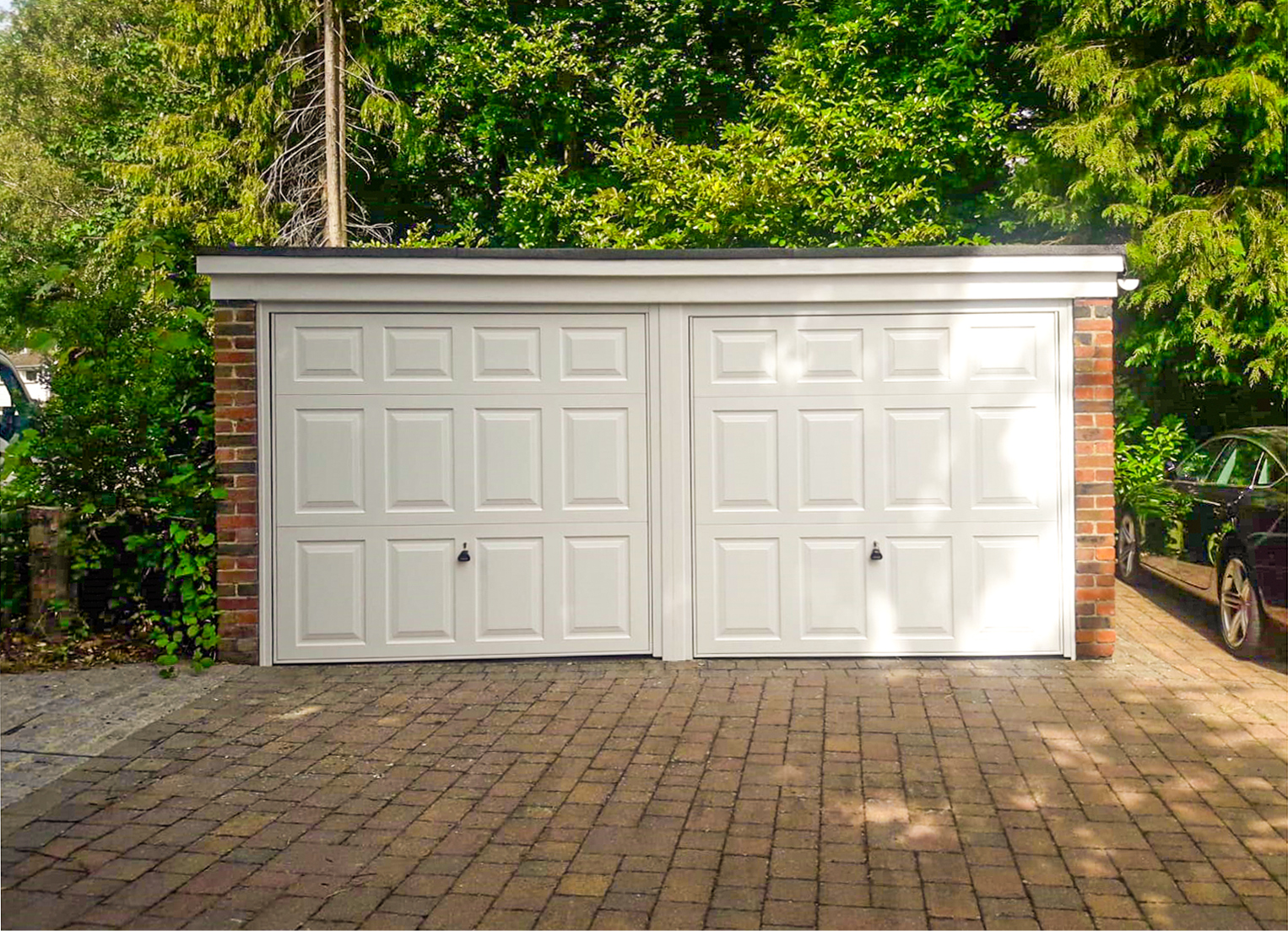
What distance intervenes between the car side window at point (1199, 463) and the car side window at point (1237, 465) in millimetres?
174

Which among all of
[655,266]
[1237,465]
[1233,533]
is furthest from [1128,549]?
[655,266]

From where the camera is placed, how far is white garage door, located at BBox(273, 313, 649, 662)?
814cm

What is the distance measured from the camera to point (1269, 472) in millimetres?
8539

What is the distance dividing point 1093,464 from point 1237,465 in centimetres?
172

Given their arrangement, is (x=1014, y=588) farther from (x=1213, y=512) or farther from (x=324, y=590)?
(x=324, y=590)

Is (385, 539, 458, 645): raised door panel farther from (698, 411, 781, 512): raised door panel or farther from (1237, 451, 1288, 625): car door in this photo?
(1237, 451, 1288, 625): car door

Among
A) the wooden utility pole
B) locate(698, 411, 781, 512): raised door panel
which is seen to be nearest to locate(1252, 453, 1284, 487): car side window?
locate(698, 411, 781, 512): raised door panel

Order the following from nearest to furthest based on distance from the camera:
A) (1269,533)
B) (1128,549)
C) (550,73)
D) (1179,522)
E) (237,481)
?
(1269,533)
(237,481)
(1179,522)
(1128,549)
(550,73)

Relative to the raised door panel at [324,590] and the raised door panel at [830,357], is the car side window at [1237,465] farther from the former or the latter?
the raised door panel at [324,590]

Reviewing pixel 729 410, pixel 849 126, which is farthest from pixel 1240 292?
pixel 729 410

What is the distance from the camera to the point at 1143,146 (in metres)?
14.0

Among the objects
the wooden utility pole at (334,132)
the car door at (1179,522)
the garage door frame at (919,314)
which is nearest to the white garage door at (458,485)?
the garage door frame at (919,314)

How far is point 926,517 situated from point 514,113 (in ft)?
41.5

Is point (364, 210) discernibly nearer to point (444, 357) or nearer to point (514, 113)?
point (514, 113)
